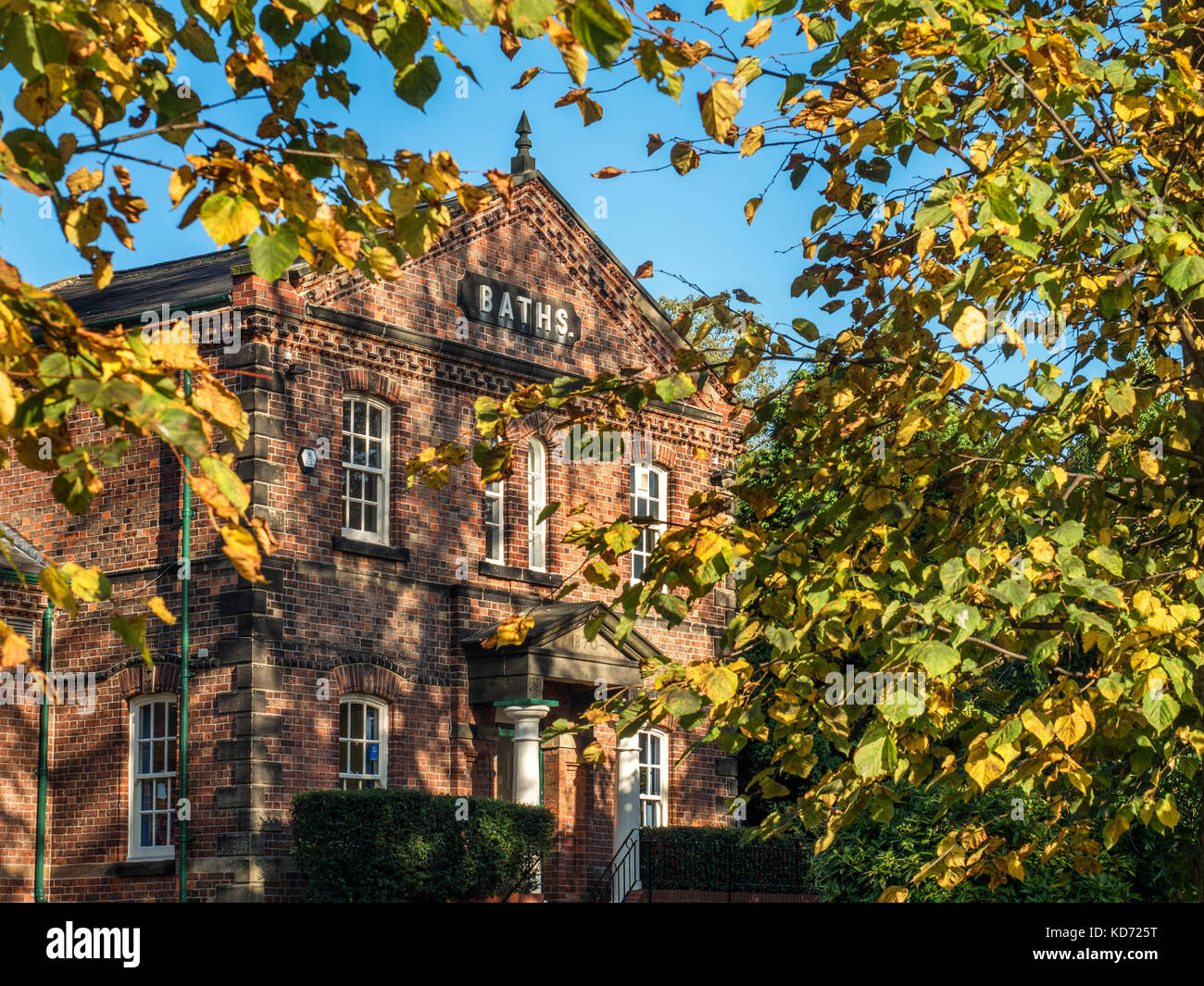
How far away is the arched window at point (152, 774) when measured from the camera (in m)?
20.0

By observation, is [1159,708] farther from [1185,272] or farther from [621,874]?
[621,874]

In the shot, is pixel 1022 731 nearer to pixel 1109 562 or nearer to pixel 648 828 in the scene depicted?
pixel 1109 562

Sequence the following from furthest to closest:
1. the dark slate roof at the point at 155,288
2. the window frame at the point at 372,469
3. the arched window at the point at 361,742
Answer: the dark slate roof at the point at 155,288 → the window frame at the point at 372,469 → the arched window at the point at 361,742

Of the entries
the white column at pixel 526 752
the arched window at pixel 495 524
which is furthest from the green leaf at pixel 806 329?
the arched window at pixel 495 524

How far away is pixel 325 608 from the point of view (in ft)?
66.3

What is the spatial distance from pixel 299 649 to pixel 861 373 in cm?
1355

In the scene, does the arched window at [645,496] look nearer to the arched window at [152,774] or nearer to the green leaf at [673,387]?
the arched window at [152,774]

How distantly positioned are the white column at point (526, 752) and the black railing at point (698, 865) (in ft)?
8.27

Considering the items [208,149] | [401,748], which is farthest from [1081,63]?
[401,748]

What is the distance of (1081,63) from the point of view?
250 inches

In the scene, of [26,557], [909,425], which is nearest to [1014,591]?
[909,425]

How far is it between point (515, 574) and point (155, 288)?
24.5 feet

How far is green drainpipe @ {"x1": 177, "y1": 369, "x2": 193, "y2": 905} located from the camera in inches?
755

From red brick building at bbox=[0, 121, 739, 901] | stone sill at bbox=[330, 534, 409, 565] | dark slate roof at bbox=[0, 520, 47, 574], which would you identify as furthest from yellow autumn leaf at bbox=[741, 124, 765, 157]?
dark slate roof at bbox=[0, 520, 47, 574]
